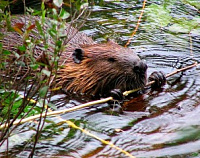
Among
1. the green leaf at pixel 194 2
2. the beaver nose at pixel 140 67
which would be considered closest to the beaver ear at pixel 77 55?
the beaver nose at pixel 140 67

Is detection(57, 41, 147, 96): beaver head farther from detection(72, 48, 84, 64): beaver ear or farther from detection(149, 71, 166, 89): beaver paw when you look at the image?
detection(149, 71, 166, 89): beaver paw

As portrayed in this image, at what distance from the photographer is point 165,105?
486cm

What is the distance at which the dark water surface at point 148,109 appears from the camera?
3.82 metres

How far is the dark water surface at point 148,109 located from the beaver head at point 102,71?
0.82 feet

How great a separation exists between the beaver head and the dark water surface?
249 millimetres

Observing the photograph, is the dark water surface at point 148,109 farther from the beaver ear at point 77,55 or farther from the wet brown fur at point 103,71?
the beaver ear at point 77,55

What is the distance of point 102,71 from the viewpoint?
5.37 m

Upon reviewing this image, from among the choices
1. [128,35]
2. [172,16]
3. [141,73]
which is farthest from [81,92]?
[172,16]

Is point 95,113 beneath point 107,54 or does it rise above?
beneath

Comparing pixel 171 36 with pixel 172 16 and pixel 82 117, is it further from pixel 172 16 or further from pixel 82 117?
pixel 82 117

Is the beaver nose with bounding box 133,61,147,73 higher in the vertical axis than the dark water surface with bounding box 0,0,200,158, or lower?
higher

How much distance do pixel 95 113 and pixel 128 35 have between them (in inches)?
94.6

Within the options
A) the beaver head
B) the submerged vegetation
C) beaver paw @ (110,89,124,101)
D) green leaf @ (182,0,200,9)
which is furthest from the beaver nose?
green leaf @ (182,0,200,9)

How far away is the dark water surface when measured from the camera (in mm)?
3818
